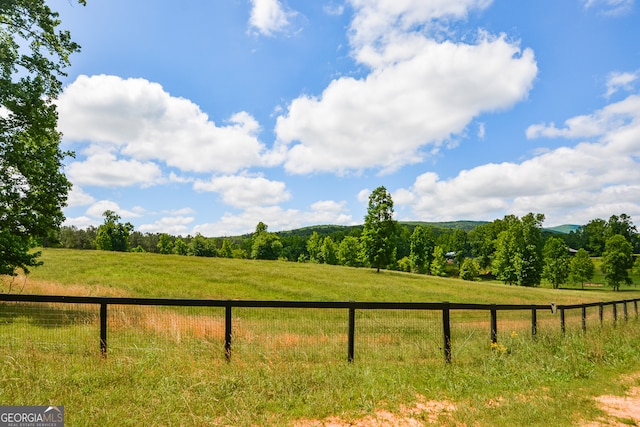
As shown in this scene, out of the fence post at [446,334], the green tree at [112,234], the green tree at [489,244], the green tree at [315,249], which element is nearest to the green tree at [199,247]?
the green tree at [112,234]

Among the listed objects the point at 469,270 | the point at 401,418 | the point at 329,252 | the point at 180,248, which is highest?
the point at 401,418

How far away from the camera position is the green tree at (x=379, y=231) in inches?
1951

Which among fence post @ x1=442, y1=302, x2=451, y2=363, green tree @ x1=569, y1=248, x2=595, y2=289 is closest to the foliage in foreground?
fence post @ x1=442, y1=302, x2=451, y2=363

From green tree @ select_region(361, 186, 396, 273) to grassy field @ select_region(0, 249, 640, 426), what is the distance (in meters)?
37.1

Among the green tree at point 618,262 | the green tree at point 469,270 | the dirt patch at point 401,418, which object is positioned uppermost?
the dirt patch at point 401,418

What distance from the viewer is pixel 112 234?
91688mm

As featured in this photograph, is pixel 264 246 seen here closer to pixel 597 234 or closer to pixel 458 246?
pixel 458 246

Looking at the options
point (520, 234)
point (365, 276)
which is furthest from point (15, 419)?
point (520, 234)

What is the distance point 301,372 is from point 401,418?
7.35ft

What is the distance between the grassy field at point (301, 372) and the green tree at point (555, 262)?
6974 centimetres

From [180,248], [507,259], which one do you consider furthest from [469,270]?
[180,248]

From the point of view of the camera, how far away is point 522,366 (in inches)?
333

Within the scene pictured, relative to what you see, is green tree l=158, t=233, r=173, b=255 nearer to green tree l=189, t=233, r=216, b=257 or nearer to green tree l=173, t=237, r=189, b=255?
green tree l=173, t=237, r=189, b=255

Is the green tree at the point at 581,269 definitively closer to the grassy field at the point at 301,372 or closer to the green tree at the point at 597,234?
the green tree at the point at 597,234
